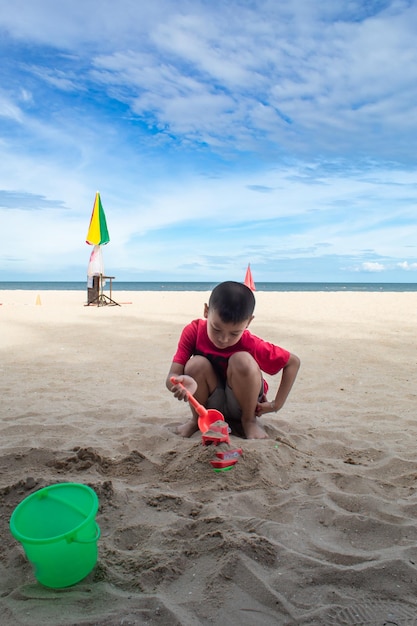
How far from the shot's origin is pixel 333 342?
22.0ft

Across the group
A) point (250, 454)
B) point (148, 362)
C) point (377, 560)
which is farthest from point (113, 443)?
point (148, 362)

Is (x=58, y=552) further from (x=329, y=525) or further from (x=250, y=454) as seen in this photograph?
(x=250, y=454)

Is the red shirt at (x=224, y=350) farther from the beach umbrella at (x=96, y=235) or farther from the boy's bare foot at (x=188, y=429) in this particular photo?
the beach umbrella at (x=96, y=235)

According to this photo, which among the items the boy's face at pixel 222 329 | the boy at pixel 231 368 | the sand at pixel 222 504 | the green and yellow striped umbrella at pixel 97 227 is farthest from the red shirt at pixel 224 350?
the green and yellow striped umbrella at pixel 97 227

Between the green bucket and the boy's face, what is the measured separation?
1.06 m

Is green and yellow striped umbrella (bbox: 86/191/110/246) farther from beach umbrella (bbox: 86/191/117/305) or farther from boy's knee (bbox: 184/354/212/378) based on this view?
boy's knee (bbox: 184/354/212/378)

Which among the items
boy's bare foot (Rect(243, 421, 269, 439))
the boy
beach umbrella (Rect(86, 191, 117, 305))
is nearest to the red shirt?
the boy

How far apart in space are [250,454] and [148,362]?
3.09 metres

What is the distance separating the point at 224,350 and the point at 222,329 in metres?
0.40

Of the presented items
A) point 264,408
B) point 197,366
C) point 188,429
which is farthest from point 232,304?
point 188,429

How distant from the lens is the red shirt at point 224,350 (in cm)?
272

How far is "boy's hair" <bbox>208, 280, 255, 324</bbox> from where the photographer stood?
91.5 inches

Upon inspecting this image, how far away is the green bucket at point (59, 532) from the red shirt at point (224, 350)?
1.27 m

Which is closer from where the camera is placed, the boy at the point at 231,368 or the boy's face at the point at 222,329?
the boy's face at the point at 222,329
